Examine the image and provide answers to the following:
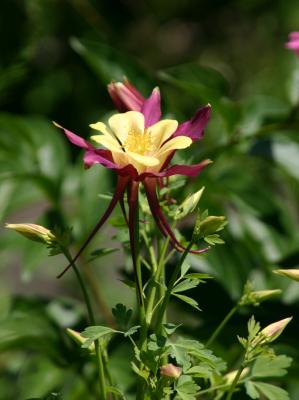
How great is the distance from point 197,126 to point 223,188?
0.44 m

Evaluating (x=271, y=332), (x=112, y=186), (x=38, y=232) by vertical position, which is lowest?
(x=112, y=186)

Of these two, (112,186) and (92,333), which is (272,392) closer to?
(92,333)

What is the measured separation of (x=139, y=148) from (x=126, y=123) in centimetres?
3

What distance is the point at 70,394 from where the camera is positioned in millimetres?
1099

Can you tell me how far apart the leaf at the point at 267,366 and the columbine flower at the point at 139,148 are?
0.15 meters

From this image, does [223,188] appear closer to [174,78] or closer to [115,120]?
[174,78]

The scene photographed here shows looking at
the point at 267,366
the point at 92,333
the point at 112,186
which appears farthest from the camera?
the point at 112,186

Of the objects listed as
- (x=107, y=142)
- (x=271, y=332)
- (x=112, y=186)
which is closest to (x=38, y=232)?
(x=107, y=142)

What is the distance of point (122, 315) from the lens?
27.1 inches

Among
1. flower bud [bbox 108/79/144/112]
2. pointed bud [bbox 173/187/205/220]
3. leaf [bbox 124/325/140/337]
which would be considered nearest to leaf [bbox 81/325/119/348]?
leaf [bbox 124/325/140/337]

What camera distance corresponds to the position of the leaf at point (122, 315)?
684mm

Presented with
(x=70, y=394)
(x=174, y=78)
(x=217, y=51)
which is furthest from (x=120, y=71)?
(x=217, y=51)

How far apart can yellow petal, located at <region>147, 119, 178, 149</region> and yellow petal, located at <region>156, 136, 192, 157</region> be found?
2 centimetres

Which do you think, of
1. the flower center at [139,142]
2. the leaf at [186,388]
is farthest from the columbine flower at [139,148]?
the leaf at [186,388]
